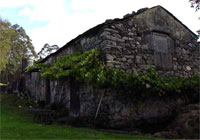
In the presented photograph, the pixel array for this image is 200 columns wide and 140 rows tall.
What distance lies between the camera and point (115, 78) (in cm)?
670

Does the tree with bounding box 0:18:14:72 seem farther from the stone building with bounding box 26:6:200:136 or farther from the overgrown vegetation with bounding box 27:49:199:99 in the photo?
the overgrown vegetation with bounding box 27:49:199:99

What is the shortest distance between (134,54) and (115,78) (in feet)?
5.95

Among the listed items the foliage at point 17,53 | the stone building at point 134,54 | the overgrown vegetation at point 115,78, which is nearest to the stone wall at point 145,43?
the stone building at point 134,54

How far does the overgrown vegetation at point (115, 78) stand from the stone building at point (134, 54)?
0.39 metres

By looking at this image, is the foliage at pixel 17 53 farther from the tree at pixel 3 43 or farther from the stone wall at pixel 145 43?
the stone wall at pixel 145 43

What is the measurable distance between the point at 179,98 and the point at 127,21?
3.72 m

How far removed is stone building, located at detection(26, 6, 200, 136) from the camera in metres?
7.23

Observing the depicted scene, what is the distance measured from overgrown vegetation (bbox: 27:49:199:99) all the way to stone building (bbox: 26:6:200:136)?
39 cm

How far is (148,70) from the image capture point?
8.26 m

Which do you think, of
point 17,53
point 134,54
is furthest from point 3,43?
point 17,53

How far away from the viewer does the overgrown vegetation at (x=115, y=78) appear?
22.4ft

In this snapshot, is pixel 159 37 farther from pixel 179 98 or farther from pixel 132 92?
pixel 132 92

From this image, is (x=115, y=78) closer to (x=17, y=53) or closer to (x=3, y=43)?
(x=3, y=43)

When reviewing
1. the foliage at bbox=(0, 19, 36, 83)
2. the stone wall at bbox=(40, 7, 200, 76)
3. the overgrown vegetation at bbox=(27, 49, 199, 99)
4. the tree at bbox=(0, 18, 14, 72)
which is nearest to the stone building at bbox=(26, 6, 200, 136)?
the stone wall at bbox=(40, 7, 200, 76)
